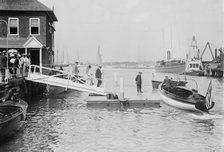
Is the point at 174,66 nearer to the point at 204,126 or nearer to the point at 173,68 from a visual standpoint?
the point at 173,68

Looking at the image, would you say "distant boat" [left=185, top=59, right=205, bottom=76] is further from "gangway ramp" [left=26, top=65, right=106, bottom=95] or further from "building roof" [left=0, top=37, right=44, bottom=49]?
"gangway ramp" [left=26, top=65, right=106, bottom=95]

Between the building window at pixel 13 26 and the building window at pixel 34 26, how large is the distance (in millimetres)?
1449

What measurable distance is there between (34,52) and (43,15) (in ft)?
17.4

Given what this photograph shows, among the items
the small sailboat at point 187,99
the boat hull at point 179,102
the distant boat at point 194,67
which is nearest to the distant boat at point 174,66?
the distant boat at point 194,67

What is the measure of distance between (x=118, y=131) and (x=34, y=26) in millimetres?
22175

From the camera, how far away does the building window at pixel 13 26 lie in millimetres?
36719

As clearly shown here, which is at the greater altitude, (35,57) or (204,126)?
(35,57)

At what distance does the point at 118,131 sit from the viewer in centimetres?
1822

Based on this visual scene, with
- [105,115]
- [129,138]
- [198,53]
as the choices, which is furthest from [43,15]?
[198,53]

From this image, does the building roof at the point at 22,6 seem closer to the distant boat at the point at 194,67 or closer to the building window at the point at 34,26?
the building window at the point at 34,26

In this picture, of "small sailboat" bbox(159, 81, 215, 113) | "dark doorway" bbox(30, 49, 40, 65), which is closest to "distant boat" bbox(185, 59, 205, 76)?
"dark doorway" bbox(30, 49, 40, 65)

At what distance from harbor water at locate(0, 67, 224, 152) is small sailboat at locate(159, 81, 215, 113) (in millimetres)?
544

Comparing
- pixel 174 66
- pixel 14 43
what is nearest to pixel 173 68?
pixel 174 66

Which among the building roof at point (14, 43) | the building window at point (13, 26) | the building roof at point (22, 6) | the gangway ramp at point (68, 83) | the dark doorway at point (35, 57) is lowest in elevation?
the gangway ramp at point (68, 83)
